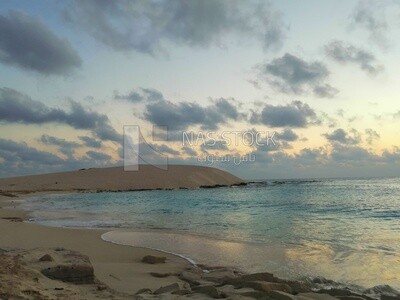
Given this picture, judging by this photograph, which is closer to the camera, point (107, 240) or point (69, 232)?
point (107, 240)

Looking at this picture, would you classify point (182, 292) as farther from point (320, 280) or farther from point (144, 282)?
point (320, 280)

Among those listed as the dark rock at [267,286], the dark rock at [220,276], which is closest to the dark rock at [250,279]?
the dark rock at [220,276]

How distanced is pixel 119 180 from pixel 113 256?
8906 centimetres

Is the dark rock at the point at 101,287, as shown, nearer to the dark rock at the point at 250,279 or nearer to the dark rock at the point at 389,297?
the dark rock at the point at 250,279

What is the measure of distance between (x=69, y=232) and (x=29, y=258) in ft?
29.3

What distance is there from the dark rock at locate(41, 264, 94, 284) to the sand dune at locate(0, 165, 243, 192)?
272 feet

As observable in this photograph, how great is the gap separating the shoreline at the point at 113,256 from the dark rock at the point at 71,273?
16.6 inches

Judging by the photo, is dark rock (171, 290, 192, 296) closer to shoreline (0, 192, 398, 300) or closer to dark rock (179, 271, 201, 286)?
shoreline (0, 192, 398, 300)

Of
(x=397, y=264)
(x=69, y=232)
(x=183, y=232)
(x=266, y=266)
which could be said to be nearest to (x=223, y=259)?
(x=266, y=266)

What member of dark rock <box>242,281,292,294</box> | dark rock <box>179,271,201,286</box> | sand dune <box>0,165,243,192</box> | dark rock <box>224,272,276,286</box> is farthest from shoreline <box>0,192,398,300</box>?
sand dune <box>0,165,243,192</box>

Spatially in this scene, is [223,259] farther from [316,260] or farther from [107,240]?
[107,240]

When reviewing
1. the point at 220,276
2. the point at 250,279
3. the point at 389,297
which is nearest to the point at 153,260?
the point at 220,276

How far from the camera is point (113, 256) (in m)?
10.7

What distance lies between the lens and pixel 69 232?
16.0 metres
